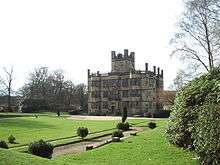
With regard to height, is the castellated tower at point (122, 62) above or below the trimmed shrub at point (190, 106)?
above

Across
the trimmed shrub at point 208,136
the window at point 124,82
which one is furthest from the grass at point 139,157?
the window at point 124,82

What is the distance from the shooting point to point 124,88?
9919cm

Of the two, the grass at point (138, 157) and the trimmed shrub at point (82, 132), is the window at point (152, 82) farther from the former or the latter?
the grass at point (138, 157)

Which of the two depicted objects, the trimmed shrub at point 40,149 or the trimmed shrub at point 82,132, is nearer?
the trimmed shrub at point 40,149

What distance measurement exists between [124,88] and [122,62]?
9535mm

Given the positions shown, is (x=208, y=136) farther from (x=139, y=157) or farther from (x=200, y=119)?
(x=139, y=157)

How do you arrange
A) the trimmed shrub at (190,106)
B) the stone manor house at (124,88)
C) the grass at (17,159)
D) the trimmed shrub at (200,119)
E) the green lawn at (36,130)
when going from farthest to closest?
the stone manor house at (124,88) < the green lawn at (36,130) < the trimmed shrub at (190,106) < the trimmed shrub at (200,119) < the grass at (17,159)

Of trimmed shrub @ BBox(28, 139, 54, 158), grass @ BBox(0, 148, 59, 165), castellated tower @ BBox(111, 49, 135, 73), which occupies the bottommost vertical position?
trimmed shrub @ BBox(28, 139, 54, 158)

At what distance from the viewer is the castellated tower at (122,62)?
106 meters

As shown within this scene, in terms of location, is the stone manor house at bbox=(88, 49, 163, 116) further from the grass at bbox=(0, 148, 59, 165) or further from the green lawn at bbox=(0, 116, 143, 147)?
the grass at bbox=(0, 148, 59, 165)

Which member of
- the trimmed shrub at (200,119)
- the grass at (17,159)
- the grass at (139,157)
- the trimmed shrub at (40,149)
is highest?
the trimmed shrub at (200,119)

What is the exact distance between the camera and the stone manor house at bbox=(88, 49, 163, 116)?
96.2 meters

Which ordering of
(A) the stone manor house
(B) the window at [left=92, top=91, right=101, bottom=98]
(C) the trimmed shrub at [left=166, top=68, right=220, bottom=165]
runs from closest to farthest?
1. (C) the trimmed shrub at [left=166, top=68, right=220, bottom=165]
2. (A) the stone manor house
3. (B) the window at [left=92, top=91, right=101, bottom=98]

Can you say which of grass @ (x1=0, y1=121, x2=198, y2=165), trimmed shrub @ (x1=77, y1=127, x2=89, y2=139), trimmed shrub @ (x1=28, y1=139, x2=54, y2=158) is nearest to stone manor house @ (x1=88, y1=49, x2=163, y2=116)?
trimmed shrub @ (x1=77, y1=127, x2=89, y2=139)
